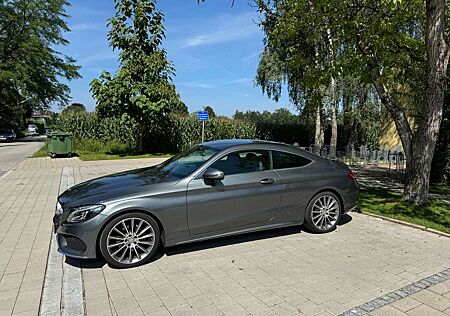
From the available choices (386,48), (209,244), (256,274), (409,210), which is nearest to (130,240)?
(209,244)

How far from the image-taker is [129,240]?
13.6 ft

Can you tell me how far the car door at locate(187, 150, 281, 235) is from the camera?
176 inches

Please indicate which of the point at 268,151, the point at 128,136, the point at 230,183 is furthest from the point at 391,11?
the point at 128,136

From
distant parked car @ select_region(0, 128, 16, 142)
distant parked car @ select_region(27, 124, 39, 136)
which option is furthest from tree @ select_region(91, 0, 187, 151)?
distant parked car @ select_region(27, 124, 39, 136)

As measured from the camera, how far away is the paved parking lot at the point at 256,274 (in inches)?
129

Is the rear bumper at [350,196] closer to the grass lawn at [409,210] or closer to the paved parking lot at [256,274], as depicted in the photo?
the paved parking lot at [256,274]

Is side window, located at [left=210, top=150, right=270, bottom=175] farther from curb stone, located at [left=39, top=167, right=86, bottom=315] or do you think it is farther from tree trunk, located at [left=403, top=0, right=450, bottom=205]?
tree trunk, located at [left=403, top=0, right=450, bottom=205]

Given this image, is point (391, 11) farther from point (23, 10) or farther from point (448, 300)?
point (23, 10)

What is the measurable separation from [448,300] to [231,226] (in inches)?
99.6

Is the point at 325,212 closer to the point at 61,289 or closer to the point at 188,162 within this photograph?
the point at 188,162

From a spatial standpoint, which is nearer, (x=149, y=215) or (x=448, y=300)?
(x=448, y=300)

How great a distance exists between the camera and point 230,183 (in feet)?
15.3

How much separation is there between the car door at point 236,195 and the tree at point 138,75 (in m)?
13.5

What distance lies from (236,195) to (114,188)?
159 centimetres
